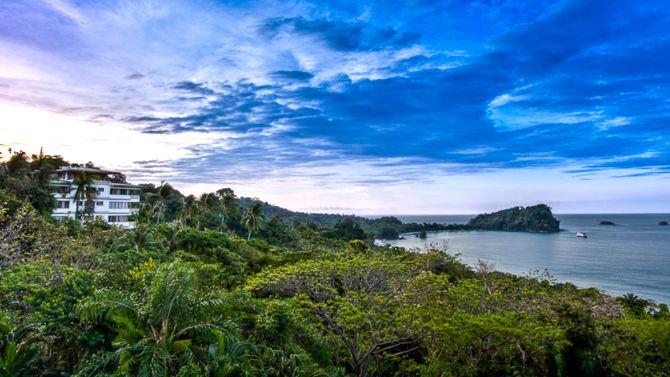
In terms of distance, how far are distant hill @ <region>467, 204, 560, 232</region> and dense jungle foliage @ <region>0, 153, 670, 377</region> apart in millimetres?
113801

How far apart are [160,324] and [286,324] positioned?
9.31ft

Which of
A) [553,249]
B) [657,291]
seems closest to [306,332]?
[657,291]

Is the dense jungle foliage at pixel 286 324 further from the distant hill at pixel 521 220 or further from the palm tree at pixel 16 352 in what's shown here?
the distant hill at pixel 521 220

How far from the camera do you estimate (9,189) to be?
93.9 feet

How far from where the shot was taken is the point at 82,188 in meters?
35.7

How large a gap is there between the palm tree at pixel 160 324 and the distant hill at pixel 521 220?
130966 mm

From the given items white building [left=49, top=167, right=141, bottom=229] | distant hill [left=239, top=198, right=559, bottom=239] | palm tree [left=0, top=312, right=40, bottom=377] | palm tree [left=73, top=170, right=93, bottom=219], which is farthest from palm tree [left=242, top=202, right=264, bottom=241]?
distant hill [left=239, top=198, right=559, bottom=239]

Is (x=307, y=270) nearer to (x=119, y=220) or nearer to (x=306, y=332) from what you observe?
(x=306, y=332)

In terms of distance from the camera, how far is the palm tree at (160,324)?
275 inches

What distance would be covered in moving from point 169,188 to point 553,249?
72.3 metres

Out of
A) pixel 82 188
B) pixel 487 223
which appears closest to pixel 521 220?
pixel 487 223

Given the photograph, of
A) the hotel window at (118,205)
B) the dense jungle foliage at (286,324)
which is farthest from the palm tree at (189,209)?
the dense jungle foliage at (286,324)

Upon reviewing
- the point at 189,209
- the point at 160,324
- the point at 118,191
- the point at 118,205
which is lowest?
the point at 160,324

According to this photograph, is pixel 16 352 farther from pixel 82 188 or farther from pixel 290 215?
pixel 290 215
